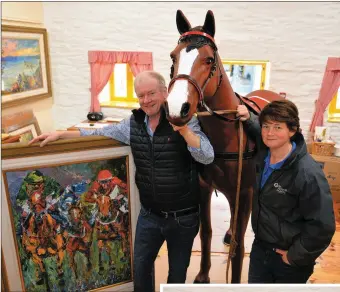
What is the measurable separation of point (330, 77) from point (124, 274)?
16.4ft

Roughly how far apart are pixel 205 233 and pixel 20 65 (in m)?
4.66

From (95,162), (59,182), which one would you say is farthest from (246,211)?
(59,182)

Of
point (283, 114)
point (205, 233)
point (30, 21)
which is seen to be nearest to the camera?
point (283, 114)

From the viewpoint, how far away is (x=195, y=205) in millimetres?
2121

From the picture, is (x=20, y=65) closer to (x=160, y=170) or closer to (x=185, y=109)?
(x=160, y=170)

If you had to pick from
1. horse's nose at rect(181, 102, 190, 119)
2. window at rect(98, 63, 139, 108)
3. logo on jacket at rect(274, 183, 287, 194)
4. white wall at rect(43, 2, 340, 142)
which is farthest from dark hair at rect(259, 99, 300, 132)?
window at rect(98, 63, 139, 108)

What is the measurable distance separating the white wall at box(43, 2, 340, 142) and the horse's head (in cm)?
410

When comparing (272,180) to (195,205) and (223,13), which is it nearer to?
(195,205)

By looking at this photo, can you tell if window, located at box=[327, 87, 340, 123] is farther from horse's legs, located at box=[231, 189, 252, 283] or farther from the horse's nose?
the horse's nose

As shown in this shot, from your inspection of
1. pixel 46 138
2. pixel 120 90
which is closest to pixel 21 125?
pixel 120 90

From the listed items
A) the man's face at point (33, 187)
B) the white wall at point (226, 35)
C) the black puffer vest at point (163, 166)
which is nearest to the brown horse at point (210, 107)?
the black puffer vest at point (163, 166)

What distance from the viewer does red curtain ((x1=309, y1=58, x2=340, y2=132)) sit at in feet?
17.9

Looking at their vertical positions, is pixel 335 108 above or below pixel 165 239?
above

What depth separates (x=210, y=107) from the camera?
2068mm
